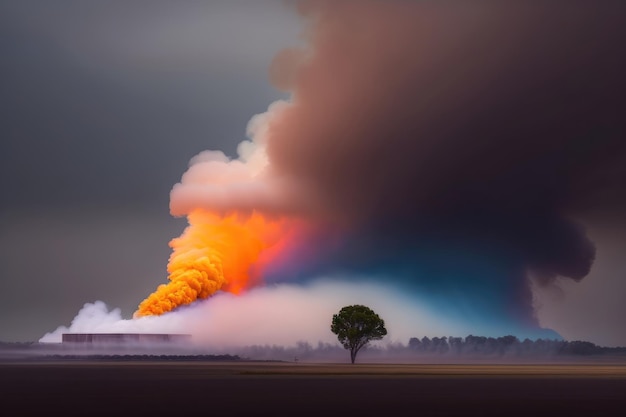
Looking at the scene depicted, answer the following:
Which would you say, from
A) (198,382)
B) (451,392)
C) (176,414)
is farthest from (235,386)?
(176,414)

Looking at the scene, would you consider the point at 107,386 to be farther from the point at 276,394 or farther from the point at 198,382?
the point at 276,394

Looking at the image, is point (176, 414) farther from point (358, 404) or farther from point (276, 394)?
point (276, 394)

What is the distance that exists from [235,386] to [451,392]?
27791mm

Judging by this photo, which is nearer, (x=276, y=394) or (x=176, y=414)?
(x=176, y=414)

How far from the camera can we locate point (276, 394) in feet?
330

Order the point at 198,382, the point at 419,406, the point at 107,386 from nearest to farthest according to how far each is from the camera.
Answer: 1. the point at 419,406
2. the point at 107,386
3. the point at 198,382

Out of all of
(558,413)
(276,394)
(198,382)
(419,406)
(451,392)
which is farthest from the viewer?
(198,382)

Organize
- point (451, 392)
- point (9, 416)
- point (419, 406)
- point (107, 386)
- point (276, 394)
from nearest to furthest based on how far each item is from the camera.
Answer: point (9, 416), point (419, 406), point (276, 394), point (451, 392), point (107, 386)

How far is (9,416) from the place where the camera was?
69.1 m

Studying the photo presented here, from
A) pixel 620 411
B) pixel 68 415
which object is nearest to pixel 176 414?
pixel 68 415

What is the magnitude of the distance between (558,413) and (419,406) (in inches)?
507

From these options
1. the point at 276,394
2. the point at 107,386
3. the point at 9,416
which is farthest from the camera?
the point at 107,386

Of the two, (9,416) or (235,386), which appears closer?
(9,416)

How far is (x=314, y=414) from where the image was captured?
73.4m
